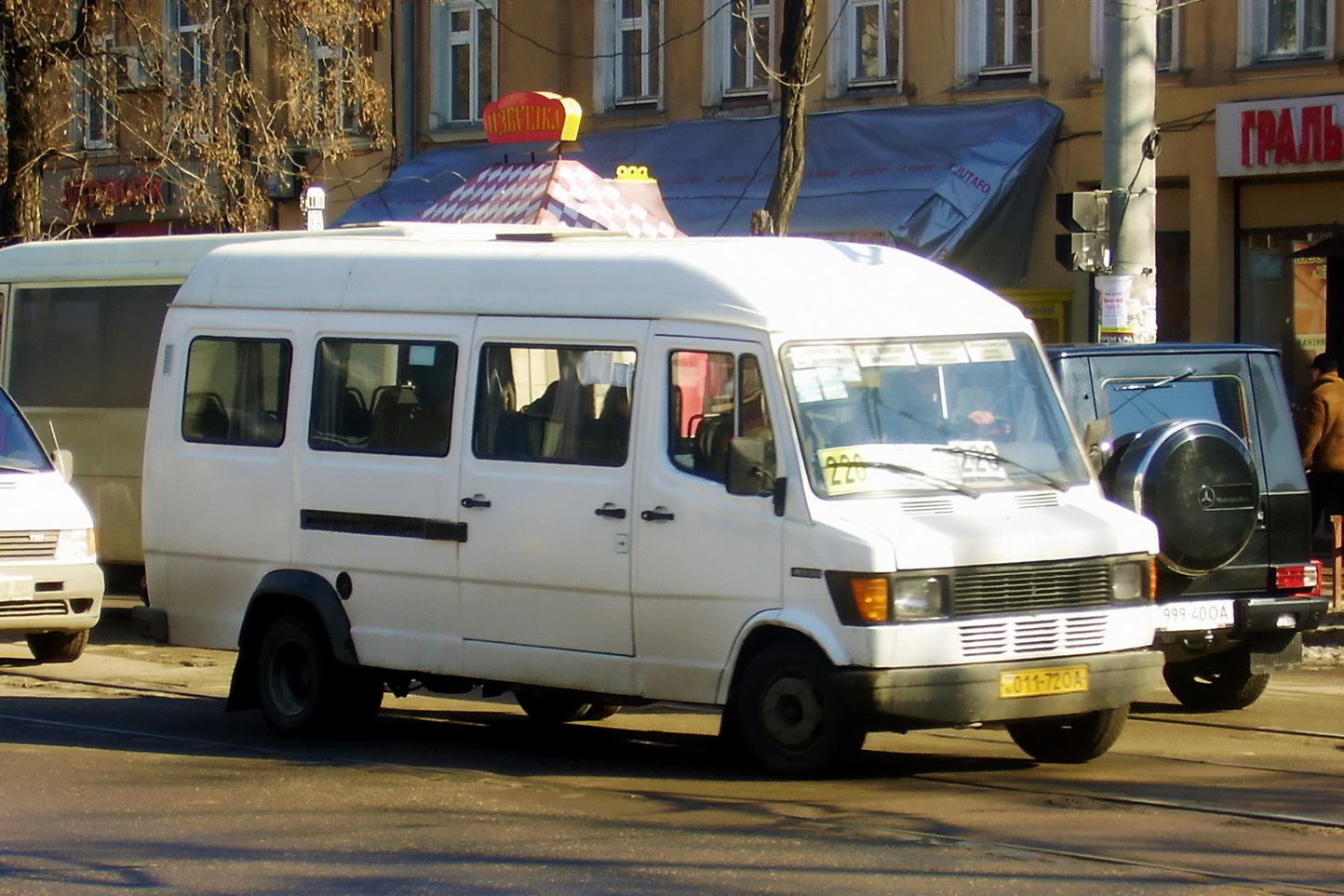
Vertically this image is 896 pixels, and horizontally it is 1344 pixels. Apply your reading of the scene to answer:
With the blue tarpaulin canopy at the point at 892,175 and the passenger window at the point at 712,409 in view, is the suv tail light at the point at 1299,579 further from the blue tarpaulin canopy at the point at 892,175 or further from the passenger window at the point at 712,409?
the blue tarpaulin canopy at the point at 892,175

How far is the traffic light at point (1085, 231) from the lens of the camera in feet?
47.9

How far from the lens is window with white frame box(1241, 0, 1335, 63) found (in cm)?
2053

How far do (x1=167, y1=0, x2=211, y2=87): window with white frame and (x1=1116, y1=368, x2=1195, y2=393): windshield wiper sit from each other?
14215mm

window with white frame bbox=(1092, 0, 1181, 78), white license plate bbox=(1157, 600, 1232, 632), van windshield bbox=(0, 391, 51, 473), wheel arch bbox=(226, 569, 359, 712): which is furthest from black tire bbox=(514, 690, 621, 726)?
window with white frame bbox=(1092, 0, 1181, 78)

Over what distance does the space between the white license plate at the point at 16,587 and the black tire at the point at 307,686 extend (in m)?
2.77

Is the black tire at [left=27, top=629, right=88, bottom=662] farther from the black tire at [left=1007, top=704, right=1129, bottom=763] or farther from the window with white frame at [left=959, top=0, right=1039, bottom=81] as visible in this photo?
the window with white frame at [left=959, top=0, right=1039, bottom=81]

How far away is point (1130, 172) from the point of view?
1466cm

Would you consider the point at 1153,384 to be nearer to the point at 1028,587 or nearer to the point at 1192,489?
the point at 1192,489

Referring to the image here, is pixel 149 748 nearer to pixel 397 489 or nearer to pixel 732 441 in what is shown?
pixel 397 489

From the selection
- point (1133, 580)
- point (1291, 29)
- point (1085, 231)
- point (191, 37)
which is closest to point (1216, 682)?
point (1133, 580)

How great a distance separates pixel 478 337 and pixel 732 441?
1645 millimetres

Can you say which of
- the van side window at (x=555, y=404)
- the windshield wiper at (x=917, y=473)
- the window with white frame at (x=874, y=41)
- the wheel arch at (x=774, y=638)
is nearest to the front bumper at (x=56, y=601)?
the van side window at (x=555, y=404)

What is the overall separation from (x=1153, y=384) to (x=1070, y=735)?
2157 mm

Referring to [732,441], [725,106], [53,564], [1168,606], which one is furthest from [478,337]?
[725,106]
